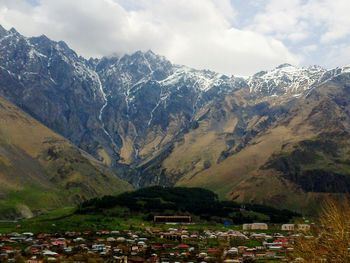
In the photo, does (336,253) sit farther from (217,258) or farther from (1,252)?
(1,252)

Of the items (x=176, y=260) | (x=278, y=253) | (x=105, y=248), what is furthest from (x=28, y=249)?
(x=278, y=253)

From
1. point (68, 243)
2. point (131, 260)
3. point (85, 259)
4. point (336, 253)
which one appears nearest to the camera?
point (336, 253)

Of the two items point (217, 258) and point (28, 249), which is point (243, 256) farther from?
point (28, 249)

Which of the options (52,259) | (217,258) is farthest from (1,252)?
(217,258)

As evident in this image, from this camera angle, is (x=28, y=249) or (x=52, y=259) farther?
(x=28, y=249)

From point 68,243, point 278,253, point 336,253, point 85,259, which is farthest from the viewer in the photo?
point 68,243

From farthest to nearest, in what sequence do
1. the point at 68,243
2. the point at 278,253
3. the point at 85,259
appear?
the point at 68,243
the point at 278,253
the point at 85,259

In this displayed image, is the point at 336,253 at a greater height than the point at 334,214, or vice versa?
the point at 334,214

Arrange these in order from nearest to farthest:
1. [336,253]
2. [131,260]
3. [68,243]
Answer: [336,253], [131,260], [68,243]

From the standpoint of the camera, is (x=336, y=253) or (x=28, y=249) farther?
(x=28, y=249)
